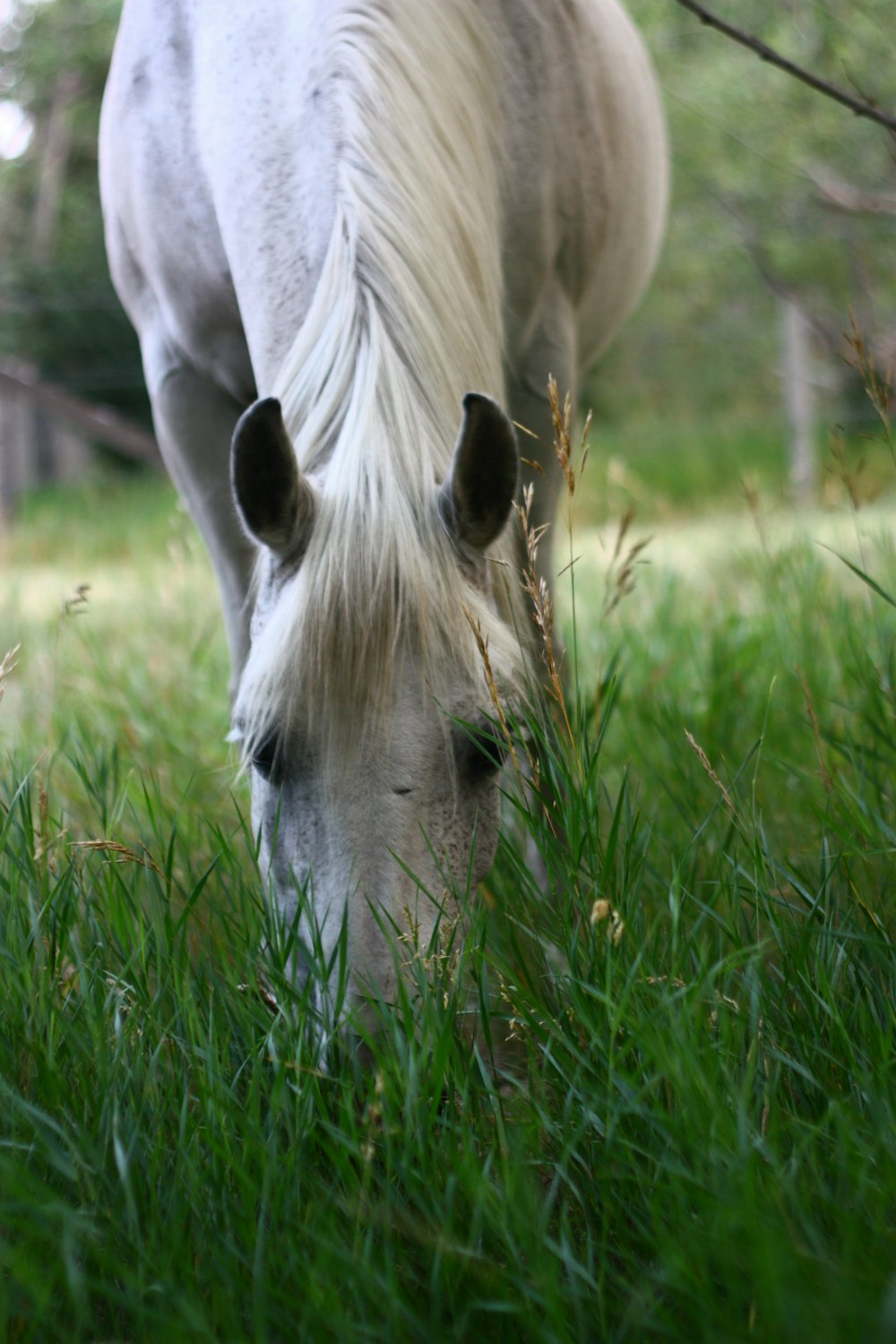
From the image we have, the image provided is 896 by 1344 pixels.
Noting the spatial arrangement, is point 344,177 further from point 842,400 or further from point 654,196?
point 842,400

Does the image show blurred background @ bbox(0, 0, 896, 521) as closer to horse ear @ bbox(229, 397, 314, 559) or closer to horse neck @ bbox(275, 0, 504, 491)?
horse neck @ bbox(275, 0, 504, 491)

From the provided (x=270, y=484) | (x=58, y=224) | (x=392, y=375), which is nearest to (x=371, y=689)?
(x=270, y=484)

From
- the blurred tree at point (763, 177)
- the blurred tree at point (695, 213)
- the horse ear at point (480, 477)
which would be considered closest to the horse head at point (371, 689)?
the horse ear at point (480, 477)

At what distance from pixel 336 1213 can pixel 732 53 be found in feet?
31.5

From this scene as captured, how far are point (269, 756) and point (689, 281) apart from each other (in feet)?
42.2

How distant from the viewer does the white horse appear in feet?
4.73

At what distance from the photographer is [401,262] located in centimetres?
172

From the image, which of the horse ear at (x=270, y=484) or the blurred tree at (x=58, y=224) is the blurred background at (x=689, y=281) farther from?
the horse ear at (x=270, y=484)

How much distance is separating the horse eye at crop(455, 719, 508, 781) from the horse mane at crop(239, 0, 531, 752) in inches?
2.3

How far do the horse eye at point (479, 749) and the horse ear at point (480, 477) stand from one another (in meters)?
0.27

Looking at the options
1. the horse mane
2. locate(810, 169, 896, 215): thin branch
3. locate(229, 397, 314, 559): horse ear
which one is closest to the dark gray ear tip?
locate(229, 397, 314, 559): horse ear

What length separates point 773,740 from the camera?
97.7 inches

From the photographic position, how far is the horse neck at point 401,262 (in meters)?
1.63

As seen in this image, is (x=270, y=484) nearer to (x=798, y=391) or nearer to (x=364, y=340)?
(x=364, y=340)
